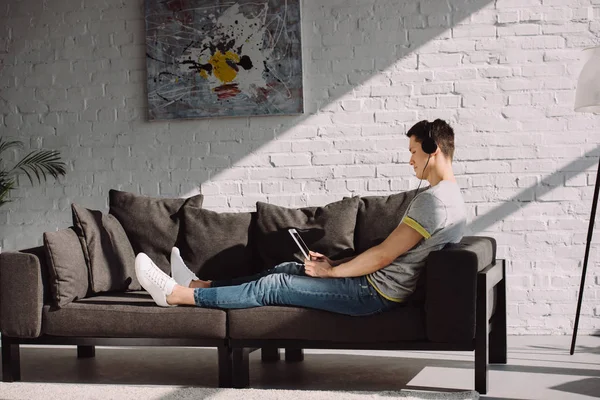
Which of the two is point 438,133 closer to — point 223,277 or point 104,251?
point 223,277

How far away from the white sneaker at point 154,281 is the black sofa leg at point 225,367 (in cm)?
34

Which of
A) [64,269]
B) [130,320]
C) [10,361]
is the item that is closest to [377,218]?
[130,320]

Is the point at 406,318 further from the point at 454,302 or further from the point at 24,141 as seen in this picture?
the point at 24,141

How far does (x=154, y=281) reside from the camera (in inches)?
151

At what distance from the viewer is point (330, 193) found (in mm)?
5312

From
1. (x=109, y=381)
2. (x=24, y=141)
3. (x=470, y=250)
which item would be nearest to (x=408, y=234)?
(x=470, y=250)

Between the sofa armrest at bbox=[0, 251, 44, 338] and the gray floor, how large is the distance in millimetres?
312

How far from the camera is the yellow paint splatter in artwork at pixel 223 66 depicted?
5.39 metres

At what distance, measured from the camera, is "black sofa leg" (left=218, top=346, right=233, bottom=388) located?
3.81 meters

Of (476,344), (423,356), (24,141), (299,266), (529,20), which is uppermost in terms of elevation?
(529,20)

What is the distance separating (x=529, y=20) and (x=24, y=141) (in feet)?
11.1

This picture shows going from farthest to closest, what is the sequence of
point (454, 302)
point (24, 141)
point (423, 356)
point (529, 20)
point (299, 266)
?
point (24, 141) → point (529, 20) → point (423, 356) → point (299, 266) → point (454, 302)

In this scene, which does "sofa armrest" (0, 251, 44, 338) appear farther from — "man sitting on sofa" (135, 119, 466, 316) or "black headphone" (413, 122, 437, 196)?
"black headphone" (413, 122, 437, 196)

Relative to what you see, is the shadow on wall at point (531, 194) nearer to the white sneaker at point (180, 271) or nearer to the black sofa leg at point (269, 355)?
the black sofa leg at point (269, 355)
